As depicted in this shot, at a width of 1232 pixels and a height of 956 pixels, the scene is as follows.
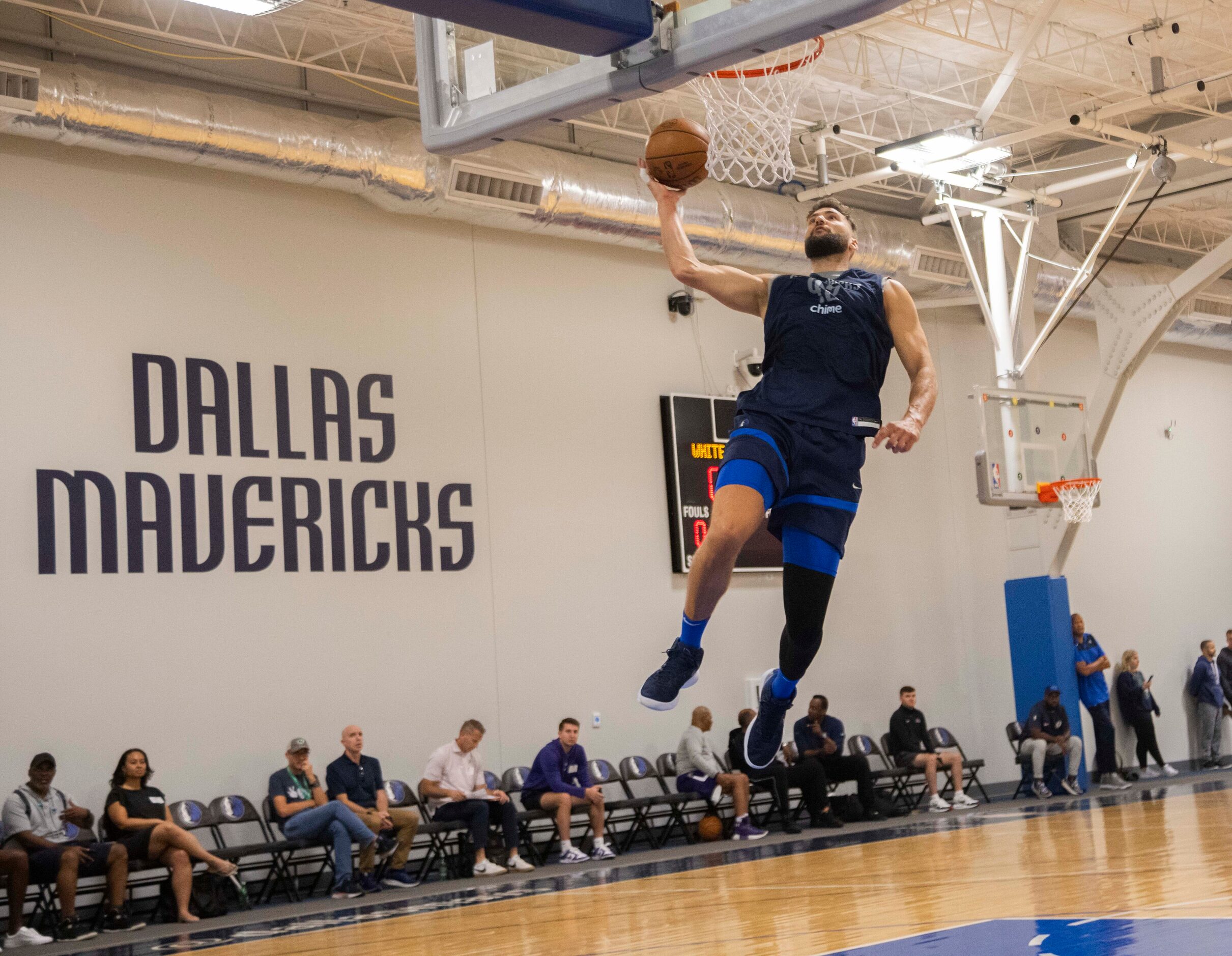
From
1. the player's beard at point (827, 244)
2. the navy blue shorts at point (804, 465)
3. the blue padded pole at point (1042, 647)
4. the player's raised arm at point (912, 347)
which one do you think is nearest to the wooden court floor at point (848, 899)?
the navy blue shorts at point (804, 465)

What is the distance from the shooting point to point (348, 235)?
40.1ft

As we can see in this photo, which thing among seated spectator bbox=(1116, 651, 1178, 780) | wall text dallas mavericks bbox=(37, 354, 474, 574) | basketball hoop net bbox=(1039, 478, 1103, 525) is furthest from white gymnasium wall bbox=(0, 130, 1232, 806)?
basketball hoop net bbox=(1039, 478, 1103, 525)

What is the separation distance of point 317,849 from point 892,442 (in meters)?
8.48

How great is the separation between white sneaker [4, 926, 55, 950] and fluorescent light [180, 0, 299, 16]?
600 cm

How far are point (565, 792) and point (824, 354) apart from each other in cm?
821

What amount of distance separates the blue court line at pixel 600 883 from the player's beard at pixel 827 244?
9.40 feet

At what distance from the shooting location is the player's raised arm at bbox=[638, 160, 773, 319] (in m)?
4.04

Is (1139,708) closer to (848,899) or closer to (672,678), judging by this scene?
(848,899)

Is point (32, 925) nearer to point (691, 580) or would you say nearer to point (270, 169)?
point (270, 169)

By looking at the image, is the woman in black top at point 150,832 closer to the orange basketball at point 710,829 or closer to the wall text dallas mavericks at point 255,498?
the wall text dallas mavericks at point 255,498

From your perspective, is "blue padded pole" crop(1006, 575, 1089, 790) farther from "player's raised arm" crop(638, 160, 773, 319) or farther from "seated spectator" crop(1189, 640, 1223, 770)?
"player's raised arm" crop(638, 160, 773, 319)

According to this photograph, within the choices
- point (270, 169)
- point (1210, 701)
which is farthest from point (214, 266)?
point (1210, 701)

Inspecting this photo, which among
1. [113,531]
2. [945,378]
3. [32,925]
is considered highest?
[945,378]

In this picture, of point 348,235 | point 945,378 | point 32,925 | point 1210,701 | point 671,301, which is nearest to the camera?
point 32,925
